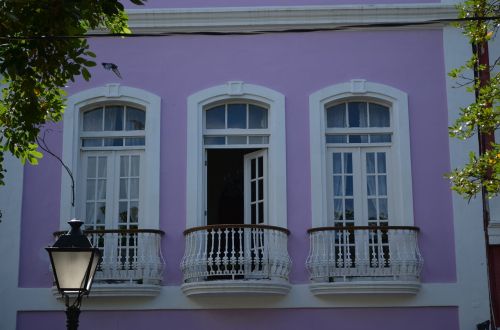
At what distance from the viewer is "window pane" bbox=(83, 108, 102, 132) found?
50.6ft

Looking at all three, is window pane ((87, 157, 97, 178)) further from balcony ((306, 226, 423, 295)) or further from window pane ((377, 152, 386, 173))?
window pane ((377, 152, 386, 173))

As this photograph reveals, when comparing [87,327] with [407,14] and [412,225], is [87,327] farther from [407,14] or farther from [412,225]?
[407,14]

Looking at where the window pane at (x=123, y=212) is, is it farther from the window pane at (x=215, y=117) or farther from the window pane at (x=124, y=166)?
the window pane at (x=215, y=117)

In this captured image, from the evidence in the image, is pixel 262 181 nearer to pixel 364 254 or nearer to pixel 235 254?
pixel 235 254

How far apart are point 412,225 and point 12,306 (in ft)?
20.6

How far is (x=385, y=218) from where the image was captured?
14852 mm

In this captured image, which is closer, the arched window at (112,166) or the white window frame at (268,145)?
the white window frame at (268,145)

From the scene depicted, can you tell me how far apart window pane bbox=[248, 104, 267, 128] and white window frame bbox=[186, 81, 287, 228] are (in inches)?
5.3

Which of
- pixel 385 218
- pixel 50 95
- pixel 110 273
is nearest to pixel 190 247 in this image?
pixel 110 273

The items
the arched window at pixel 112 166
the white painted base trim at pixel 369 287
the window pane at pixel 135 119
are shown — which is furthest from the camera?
the window pane at pixel 135 119

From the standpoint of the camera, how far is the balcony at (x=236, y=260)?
45.7 feet

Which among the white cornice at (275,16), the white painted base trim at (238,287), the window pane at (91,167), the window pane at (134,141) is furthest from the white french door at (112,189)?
the white cornice at (275,16)

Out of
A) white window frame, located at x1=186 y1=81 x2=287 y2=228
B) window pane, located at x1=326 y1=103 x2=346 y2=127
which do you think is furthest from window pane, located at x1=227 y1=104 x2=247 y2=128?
window pane, located at x1=326 y1=103 x2=346 y2=127

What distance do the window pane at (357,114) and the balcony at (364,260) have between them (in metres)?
1.86
